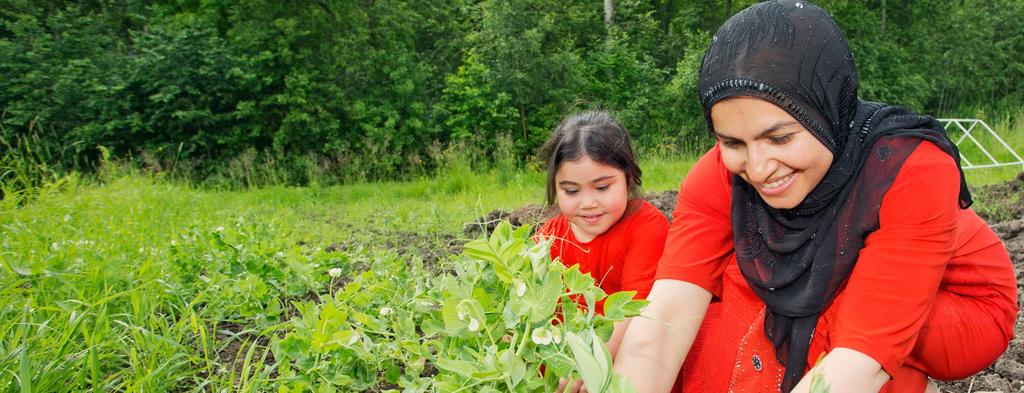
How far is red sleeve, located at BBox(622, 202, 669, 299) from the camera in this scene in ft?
7.45

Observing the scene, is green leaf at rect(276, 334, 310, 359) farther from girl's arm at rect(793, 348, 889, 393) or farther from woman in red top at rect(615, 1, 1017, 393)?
girl's arm at rect(793, 348, 889, 393)

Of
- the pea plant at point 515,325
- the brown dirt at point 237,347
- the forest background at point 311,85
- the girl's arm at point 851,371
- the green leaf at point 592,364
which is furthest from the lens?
the forest background at point 311,85

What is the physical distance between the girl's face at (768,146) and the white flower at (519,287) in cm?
59

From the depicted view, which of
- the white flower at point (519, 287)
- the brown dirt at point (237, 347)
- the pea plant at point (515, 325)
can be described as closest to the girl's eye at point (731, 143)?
the pea plant at point (515, 325)

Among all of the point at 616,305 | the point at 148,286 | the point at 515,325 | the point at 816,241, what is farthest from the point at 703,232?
the point at 148,286

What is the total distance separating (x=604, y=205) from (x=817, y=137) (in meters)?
0.96

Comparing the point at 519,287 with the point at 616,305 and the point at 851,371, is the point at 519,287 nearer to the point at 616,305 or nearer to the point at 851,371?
the point at 616,305

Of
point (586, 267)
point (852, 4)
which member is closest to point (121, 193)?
point (586, 267)

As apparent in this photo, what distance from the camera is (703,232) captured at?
1.87m

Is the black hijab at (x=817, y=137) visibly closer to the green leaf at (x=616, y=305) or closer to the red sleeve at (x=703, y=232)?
the red sleeve at (x=703, y=232)

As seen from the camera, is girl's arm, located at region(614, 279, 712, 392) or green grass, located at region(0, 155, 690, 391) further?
green grass, located at region(0, 155, 690, 391)

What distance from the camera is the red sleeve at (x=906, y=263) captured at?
4.80ft

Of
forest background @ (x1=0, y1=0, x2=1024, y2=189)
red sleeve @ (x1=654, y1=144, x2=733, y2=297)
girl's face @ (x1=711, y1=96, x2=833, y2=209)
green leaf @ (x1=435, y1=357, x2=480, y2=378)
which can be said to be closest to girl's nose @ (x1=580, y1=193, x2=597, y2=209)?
red sleeve @ (x1=654, y1=144, x2=733, y2=297)

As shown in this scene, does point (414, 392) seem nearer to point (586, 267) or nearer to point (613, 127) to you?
point (586, 267)
